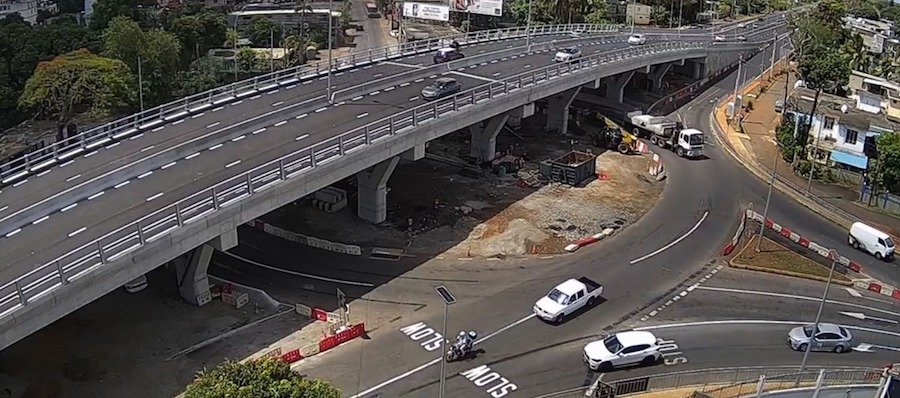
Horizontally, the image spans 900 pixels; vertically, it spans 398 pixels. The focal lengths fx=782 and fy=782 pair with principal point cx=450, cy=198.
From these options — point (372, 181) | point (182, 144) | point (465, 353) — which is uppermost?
point (182, 144)

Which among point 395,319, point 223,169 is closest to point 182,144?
point 223,169

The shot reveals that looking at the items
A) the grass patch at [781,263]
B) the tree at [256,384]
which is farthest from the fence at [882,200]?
the tree at [256,384]

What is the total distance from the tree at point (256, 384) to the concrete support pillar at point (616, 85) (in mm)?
72163

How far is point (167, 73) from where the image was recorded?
92250mm

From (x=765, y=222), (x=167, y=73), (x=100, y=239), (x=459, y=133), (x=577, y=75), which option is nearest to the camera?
(x=100, y=239)

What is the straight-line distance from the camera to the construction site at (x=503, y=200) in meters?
53.8

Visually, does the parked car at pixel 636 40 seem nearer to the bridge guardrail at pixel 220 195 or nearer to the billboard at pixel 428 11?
the bridge guardrail at pixel 220 195

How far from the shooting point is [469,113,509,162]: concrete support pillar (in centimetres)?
6795

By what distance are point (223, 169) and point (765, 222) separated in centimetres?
3891

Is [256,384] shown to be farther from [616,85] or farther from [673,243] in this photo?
[616,85]

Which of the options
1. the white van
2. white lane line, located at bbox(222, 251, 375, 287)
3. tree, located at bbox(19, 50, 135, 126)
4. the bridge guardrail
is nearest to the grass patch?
the white van

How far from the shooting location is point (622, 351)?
127 feet

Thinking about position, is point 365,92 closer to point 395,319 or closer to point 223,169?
point 223,169

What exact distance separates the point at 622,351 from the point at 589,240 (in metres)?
16.2
